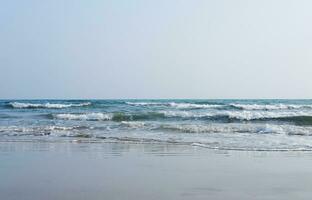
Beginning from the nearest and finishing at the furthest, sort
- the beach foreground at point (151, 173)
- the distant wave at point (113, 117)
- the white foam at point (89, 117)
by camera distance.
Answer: the beach foreground at point (151, 173) → the distant wave at point (113, 117) → the white foam at point (89, 117)

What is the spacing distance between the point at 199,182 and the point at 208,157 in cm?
277

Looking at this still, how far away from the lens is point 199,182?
702cm

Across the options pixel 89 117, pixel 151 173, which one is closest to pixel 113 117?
pixel 89 117

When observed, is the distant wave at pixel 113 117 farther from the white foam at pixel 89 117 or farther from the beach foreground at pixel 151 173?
the beach foreground at pixel 151 173

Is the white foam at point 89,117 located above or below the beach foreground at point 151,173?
below

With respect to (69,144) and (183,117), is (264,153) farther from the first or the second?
(183,117)

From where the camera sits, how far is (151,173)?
25.4 ft

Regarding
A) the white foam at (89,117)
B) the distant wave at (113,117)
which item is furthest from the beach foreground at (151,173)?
the white foam at (89,117)

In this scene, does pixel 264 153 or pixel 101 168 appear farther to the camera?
pixel 264 153

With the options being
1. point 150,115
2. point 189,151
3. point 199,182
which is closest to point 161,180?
point 199,182

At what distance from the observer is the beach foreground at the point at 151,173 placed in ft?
20.5

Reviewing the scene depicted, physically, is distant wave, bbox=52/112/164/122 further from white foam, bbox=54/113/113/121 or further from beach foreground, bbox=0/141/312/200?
beach foreground, bbox=0/141/312/200

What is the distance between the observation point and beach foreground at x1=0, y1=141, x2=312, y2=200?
246 inches

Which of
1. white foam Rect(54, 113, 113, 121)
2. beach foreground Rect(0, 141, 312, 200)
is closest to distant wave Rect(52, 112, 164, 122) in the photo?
white foam Rect(54, 113, 113, 121)
